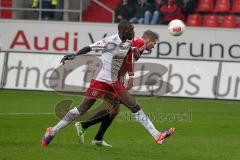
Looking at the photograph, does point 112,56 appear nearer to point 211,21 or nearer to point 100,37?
point 100,37

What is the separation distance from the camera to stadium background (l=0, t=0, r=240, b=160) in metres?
12.3

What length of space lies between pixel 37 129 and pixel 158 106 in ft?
19.6

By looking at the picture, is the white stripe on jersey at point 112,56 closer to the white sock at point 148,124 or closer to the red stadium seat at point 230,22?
the white sock at point 148,124

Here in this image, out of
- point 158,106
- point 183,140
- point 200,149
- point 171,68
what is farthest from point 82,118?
point 171,68

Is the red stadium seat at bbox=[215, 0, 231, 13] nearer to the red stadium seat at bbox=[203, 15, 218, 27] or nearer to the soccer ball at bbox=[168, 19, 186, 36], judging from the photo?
the red stadium seat at bbox=[203, 15, 218, 27]

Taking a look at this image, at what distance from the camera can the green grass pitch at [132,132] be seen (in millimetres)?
11555

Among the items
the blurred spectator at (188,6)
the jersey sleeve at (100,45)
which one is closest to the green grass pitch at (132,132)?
the jersey sleeve at (100,45)

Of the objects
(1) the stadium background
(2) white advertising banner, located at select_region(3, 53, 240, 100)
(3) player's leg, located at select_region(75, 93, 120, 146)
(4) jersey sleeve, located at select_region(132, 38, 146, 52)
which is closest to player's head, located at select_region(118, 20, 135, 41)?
(4) jersey sleeve, located at select_region(132, 38, 146, 52)

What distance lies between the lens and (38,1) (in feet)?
93.9

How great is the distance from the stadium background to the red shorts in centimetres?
87

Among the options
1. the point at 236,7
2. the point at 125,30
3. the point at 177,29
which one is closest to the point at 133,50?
the point at 125,30

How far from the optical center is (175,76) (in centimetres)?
2269

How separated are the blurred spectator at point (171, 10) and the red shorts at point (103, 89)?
15.4 metres

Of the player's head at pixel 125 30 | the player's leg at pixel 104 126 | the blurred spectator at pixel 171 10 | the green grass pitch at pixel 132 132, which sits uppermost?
the player's head at pixel 125 30
